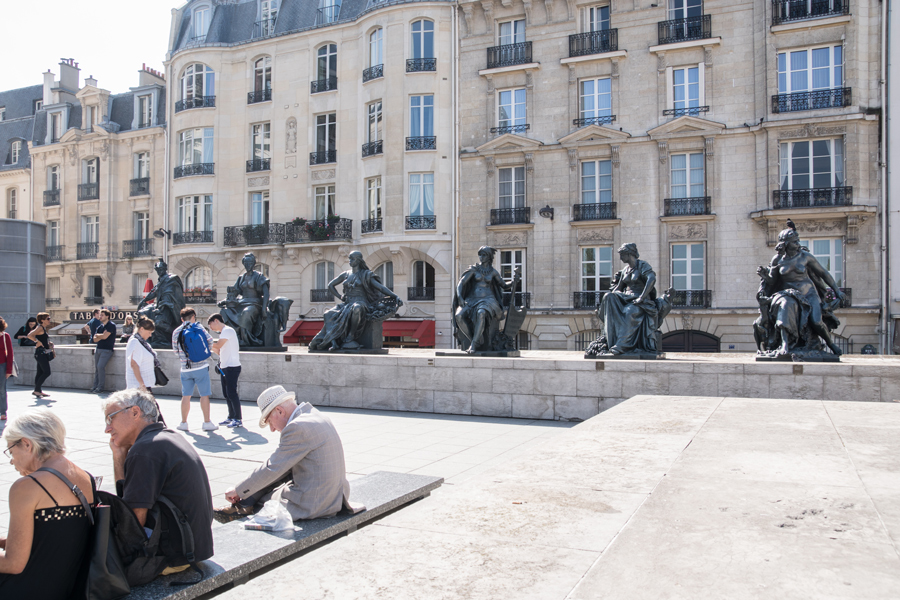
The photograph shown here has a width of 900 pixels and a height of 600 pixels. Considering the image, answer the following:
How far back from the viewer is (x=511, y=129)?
86.4 ft

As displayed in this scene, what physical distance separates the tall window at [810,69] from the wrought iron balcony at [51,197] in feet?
112

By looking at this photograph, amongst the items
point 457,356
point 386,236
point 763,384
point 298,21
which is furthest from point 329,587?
point 298,21

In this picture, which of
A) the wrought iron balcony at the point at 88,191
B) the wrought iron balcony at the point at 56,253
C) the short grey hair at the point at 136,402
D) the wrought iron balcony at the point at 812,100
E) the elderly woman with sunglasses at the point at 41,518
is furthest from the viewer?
the wrought iron balcony at the point at 56,253

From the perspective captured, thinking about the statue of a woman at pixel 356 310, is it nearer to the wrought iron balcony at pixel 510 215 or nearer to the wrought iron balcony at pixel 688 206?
the wrought iron balcony at pixel 510 215

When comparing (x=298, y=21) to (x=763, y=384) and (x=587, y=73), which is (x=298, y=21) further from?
(x=763, y=384)

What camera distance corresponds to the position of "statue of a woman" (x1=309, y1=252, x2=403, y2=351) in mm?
13727

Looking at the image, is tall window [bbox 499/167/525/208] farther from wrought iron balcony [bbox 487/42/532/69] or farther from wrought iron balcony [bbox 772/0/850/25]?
wrought iron balcony [bbox 772/0/850/25]

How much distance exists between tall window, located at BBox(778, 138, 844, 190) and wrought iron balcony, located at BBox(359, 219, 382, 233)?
14.3 meters

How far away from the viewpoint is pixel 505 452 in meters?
8.24

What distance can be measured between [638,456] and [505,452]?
279cm

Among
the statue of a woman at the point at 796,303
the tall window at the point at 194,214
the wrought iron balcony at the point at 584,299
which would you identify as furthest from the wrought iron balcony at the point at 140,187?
the statue of a woman at the point at 796,303

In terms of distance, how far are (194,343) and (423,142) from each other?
61.3 ft

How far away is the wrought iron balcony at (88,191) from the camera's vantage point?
3569cm

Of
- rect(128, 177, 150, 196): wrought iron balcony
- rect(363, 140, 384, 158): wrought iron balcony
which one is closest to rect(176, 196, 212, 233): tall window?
rect(128, 177, 150, 196): wrought iron balcony
